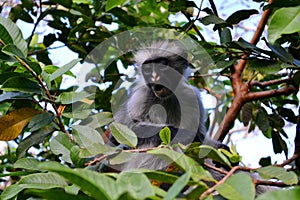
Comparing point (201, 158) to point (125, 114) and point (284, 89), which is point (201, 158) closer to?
point (284, 89)

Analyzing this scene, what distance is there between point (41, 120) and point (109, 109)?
119 cm

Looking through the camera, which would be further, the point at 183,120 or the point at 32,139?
the point at 183,120

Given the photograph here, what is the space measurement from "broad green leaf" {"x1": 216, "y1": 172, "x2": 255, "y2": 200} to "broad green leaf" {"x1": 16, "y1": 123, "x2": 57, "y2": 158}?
3.85 ft

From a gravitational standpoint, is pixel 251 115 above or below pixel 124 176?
below

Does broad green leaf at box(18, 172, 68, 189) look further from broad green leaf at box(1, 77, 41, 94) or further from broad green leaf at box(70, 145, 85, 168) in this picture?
broad green leaf at box(1, 77, 41, 94)

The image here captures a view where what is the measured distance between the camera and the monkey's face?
3525 millimetres

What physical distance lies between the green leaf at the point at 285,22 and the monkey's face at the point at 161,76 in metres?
2.34

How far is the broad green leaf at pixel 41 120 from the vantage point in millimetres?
1846

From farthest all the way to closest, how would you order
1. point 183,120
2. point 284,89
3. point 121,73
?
point 183,120 → point 121,73 → point 284,89

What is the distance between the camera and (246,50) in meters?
1.79

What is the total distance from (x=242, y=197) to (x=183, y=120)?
2.53 metres

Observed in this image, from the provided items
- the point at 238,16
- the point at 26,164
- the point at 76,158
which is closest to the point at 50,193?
the point at 76,158

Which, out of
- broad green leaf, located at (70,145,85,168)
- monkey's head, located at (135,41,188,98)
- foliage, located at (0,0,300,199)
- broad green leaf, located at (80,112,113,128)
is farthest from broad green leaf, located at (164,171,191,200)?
monkey's head, located at (135,41,188,98)

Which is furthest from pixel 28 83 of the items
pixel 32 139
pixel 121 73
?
pixel 121 73
